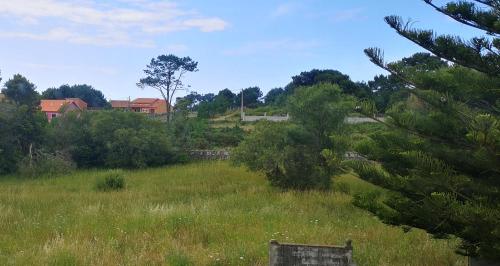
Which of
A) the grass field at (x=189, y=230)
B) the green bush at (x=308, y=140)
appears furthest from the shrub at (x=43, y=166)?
the green bush at (x=308, y=140)

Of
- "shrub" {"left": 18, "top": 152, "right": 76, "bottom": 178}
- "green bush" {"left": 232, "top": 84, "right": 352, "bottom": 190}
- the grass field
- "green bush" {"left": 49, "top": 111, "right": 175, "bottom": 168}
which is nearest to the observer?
the grass field

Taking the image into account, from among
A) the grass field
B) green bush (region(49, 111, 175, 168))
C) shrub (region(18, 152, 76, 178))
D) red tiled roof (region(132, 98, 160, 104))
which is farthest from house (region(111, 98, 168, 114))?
the grass field

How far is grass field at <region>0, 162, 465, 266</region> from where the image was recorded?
251 inches

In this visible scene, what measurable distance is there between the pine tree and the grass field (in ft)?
4.09

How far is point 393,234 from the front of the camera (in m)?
8.24

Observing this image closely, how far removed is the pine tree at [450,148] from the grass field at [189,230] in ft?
4.09

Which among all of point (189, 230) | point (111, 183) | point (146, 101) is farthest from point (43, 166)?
point (146, 101)

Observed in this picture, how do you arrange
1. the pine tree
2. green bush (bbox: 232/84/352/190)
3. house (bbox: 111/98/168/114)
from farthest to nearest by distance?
1. house (bbox: 111/98/168/114)
2. green bush (bbox: 232/84/352/190)
3. the pine tree

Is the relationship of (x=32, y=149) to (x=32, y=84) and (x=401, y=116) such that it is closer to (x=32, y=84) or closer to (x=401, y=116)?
(x=32, y=84)

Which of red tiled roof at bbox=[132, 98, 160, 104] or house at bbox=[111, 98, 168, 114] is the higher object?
red tiled roof at bbox=[132, 98, 160, 104]

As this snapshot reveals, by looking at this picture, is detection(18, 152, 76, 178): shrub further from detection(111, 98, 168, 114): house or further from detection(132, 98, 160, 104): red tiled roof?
detection(132, 98, 160, 104): red tiled roof

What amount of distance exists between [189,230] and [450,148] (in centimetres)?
425

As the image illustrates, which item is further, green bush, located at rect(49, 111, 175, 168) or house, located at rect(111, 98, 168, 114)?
house, located at rect(111, 98, 168, 114)

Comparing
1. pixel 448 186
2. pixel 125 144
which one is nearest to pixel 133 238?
pixel 448 186
